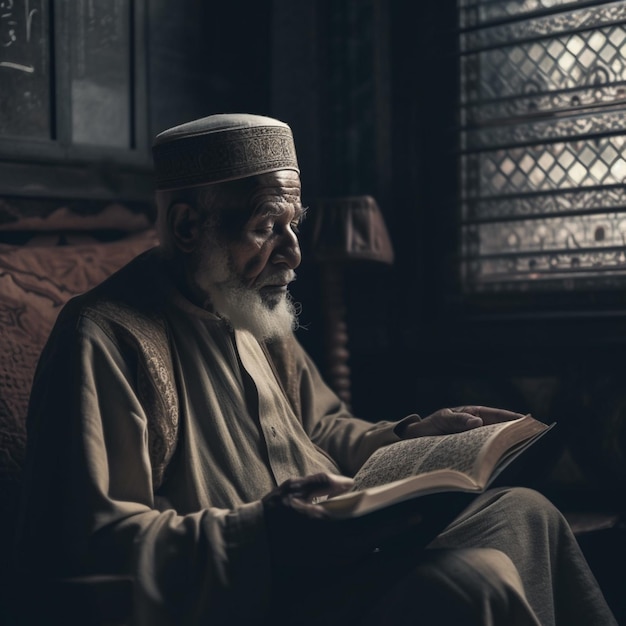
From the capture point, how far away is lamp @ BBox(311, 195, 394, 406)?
3.78m

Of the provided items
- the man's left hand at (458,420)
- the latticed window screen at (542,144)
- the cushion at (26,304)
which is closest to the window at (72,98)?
the cushion at (26,304)

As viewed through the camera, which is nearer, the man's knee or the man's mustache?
the man's knee

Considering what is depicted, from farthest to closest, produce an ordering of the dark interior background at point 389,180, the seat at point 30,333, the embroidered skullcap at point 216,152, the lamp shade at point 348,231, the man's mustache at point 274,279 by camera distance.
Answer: the lamp shade at point 348,231, the dark interior background at point 389,180, the man's mustache at point 274,279, the embroidered skullcap at point 216,152, the seat at point 30,333

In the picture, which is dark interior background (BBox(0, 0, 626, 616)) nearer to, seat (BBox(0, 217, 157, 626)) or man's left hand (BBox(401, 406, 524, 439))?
seat (BBox(0, 217, 157, 626))

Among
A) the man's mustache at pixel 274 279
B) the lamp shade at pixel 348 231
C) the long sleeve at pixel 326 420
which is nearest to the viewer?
the man's mustache at pixel 274 279

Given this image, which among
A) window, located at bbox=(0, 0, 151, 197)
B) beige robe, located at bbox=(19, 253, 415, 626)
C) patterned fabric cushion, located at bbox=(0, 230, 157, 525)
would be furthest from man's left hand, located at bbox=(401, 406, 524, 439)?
window, located at bbox=(0, 0, 151, 197)

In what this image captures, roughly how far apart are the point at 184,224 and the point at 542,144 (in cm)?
176

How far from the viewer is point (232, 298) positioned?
8.53ft

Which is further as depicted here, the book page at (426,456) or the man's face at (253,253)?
the man's face at (253,253)

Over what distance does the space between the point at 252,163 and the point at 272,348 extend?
0.64 m

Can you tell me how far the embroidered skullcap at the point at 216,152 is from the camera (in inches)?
98.7

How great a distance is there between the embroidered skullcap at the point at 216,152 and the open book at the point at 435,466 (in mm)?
861

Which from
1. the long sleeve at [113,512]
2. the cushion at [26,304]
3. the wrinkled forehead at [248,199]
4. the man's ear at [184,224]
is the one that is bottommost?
the long sleeve at [113,512]

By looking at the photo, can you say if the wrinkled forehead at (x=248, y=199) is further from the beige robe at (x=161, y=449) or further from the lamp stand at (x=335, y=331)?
the lamp stand at (x=335, y=331)
